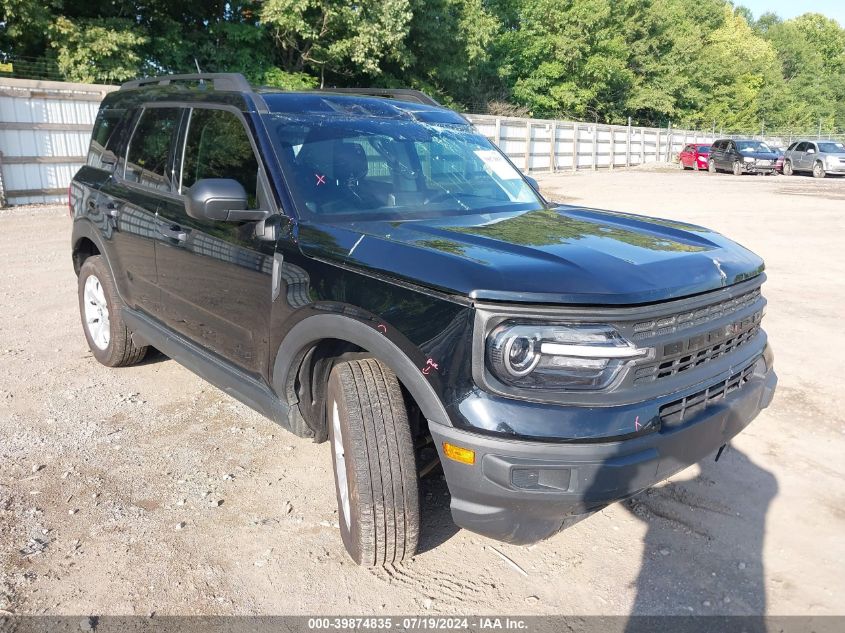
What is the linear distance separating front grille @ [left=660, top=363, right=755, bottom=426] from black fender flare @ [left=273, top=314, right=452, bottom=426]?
0.83 m

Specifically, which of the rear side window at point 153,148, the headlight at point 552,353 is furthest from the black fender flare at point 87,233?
the headlight at point 552,353

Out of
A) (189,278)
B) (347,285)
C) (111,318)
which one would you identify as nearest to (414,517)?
(347,285)

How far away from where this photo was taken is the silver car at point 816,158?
3116 centimetres

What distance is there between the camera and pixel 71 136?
1510cm

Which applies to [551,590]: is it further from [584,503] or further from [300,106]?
[300,106]

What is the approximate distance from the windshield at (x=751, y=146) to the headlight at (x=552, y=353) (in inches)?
1376

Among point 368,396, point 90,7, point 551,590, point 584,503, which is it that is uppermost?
point 90,7

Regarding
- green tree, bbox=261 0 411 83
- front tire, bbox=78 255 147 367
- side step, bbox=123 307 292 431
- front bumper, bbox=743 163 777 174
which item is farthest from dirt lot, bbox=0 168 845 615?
front bumper, bbox=743 163 777 174

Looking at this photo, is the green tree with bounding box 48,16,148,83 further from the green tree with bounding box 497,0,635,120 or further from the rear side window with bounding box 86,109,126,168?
the green tree with bounding box 497,0,635,120

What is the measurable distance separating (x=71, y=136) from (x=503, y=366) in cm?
1555

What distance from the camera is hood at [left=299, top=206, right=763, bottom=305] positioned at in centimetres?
240

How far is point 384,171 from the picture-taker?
359 centimetres

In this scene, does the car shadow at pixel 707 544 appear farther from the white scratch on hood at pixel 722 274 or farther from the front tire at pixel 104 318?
the front tire at pixel 104 318

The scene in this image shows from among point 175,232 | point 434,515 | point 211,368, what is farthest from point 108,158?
point 434,515
